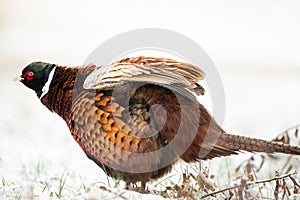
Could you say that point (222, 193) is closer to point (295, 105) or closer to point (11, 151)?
point (11, 151)

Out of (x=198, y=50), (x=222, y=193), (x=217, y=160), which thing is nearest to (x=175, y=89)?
(x=222, y=193)

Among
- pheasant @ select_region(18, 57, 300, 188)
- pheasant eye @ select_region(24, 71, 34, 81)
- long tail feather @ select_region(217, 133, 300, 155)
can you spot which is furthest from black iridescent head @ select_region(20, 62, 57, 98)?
long tail feather @ select_region(217, 133, 300, 155)

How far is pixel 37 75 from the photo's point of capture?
318 cm

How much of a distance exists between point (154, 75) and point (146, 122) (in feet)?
0.78

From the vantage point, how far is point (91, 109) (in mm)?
2840

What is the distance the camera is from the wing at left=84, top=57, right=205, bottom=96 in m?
2.74

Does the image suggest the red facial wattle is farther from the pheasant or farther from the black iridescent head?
the pheasant

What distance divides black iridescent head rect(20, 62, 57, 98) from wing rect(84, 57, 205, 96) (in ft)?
1.16

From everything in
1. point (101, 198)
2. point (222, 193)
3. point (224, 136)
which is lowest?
point (101, 198)

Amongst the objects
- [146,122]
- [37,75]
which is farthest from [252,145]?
[37,75]

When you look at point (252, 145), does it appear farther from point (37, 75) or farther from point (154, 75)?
point (37, 75)

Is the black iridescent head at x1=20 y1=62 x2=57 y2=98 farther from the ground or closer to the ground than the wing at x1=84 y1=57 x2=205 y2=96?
closer to the ground

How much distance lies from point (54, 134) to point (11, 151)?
644 millimetres

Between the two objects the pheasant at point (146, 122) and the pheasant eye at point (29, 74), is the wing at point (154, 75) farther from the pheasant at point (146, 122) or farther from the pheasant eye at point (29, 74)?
the pheasant eye at point (29, 74)
